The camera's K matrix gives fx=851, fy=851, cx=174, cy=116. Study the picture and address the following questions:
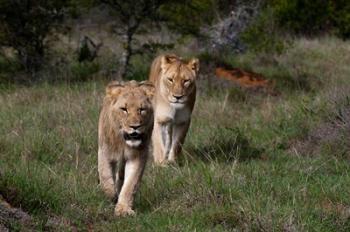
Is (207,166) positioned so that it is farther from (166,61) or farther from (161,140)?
(166,61)

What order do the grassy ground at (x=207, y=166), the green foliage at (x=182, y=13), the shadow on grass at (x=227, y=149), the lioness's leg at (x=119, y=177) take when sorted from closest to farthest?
the grassy ground at (x=207, y=166), the lioness's leg at (x=119, y=177), the shadow on grass at (x=227, y=149), the green foliage at (x=182, y=13)

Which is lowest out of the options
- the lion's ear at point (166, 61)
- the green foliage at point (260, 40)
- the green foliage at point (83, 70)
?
the green foliage at point (83, 70)

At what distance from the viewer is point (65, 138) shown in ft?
28.4

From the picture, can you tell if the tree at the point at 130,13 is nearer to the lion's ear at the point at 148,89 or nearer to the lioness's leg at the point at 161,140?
the lioness's leg at the point at 161,140

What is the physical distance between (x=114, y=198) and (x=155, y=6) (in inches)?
315

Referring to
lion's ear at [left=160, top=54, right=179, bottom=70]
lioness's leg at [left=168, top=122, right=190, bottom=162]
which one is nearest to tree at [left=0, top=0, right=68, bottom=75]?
lion's ear at [left=160, top=54, right=179, bottom=70]

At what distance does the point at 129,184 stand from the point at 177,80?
2.76 m

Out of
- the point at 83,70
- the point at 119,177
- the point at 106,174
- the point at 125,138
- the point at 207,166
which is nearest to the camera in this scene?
the point at 125,138

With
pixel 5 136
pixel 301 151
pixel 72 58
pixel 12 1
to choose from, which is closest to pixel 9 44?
pixel 12 1

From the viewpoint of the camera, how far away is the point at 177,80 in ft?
28.1

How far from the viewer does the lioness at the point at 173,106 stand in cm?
857

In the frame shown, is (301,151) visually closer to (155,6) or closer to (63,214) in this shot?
(63,214)

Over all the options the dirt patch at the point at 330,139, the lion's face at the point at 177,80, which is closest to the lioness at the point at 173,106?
the lion's face at the point at 177,80

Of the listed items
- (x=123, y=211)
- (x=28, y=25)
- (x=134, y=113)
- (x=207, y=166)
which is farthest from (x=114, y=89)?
(x=28, y=25)
